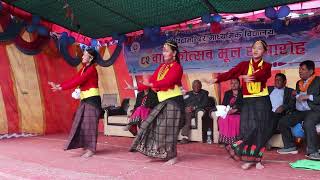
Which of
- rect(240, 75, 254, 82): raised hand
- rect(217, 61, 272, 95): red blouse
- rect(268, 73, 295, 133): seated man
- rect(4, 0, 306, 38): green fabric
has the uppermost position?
rect(4, 0, 306, 38): green fabric

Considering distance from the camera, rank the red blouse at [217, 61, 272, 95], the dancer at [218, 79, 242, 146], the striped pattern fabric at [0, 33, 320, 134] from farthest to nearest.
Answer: the striped pattern fabric at [0, 33, 320, 134] < the dancer at [218, 79, 242, 146] < the red blouse at [217, 61, 272, 95]

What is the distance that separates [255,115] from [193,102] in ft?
8.84

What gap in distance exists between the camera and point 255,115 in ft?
14.3

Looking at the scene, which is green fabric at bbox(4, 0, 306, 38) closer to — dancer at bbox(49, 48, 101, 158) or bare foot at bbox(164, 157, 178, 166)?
dancer at bbox(49, 48, 101, 158)

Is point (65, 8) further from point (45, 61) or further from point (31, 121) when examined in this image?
point (31, 121)

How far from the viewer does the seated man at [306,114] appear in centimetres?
510

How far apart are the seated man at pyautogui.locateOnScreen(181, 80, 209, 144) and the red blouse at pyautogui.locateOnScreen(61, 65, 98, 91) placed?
2044mm

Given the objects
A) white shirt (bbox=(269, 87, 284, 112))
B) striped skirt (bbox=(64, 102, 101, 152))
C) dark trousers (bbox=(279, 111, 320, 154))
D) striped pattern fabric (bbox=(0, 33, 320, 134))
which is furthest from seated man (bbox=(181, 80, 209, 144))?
striped skirt (bbox=(64, 102, 101, 152))

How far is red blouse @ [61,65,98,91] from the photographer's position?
523 cm

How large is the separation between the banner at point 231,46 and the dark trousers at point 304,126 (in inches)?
49.4

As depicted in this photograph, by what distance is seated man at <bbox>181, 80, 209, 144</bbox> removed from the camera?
677 centimetres

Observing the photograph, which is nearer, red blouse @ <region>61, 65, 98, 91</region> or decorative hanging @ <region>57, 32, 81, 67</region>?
red blouse @ <region>61, 65, 98, 91</region>

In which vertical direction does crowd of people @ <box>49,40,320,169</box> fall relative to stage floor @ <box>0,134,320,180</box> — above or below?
above

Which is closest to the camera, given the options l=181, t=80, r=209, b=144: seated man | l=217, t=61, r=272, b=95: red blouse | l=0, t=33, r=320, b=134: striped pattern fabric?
l=217, t=61, r=272, b=95: red blouse
